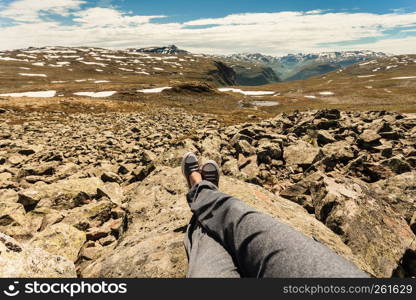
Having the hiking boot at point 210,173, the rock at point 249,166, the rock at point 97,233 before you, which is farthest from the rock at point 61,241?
the rock at point 249,166

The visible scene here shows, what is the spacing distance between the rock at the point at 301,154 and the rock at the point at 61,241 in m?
8.96

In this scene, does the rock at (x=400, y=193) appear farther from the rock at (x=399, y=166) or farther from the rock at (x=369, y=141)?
the rock at (x=369, y=141)

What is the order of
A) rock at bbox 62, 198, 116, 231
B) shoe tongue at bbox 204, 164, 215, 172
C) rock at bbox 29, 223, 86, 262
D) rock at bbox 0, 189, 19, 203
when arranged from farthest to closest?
1. rock at bbox 0, 189, 19, 203
2. rock at bbox 62, 198, 116, 231
3. shoe tongue at bbox 204, 164, 215, 172
4. rock at bbox 29, 223, 86, 262

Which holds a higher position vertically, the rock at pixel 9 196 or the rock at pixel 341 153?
the rock at pixel 341 153

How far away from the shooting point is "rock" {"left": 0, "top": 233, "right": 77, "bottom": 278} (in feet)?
11.3

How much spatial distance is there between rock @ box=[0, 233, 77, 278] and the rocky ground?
15 millimetres

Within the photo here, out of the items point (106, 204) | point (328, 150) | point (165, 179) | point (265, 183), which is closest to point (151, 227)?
point (165, 179)

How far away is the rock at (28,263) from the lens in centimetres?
344

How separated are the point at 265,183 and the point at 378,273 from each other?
19.1ft

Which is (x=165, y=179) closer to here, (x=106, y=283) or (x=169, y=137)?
(x=106, y=283)

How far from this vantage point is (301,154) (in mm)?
12414

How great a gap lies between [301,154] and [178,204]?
760 centimetres

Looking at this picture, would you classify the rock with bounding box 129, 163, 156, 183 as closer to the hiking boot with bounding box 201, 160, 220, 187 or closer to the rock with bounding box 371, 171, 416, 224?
the hiking boot with bounding box 201, 160, 220, 187

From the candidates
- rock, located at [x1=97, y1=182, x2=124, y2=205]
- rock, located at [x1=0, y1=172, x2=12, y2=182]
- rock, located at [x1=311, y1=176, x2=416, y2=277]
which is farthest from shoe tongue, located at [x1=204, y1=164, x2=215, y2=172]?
rock, located at [x1=0, y1=172, x2=12, y2=182]
